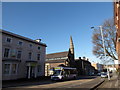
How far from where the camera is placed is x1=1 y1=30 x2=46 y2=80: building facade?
23781mm

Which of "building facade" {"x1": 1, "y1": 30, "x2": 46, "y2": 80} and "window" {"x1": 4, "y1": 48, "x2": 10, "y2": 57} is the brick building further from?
"window" {"x1": 4, "y1": 48, "x2": 10, "y2": 57}

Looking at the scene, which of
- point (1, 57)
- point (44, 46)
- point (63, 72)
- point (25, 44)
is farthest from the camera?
point (44, 46)

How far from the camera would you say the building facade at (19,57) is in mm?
23781

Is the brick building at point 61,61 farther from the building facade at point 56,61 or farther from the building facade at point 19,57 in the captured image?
the building facade at point 19,57

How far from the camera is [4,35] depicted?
933 inches

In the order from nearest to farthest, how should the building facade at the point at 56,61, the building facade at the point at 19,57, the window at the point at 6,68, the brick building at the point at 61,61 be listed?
the window at the point at 6,68
the building facade at the point at 19,57
the brick building at the point at 61,61
the building facade at the point at 56,61

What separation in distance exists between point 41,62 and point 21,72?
752cm

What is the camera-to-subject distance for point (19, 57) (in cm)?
Result: 2689

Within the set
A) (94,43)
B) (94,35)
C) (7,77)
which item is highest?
(94,35)

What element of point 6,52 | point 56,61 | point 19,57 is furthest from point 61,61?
point 6,52

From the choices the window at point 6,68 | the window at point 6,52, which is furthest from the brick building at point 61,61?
the window at point 6,52

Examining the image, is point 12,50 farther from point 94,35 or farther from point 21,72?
point 94,35

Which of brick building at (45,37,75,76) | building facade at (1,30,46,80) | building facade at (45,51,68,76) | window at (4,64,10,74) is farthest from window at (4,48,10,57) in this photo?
building facade at (45,51,68,76)

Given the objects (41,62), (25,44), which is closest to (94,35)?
(41,62)
